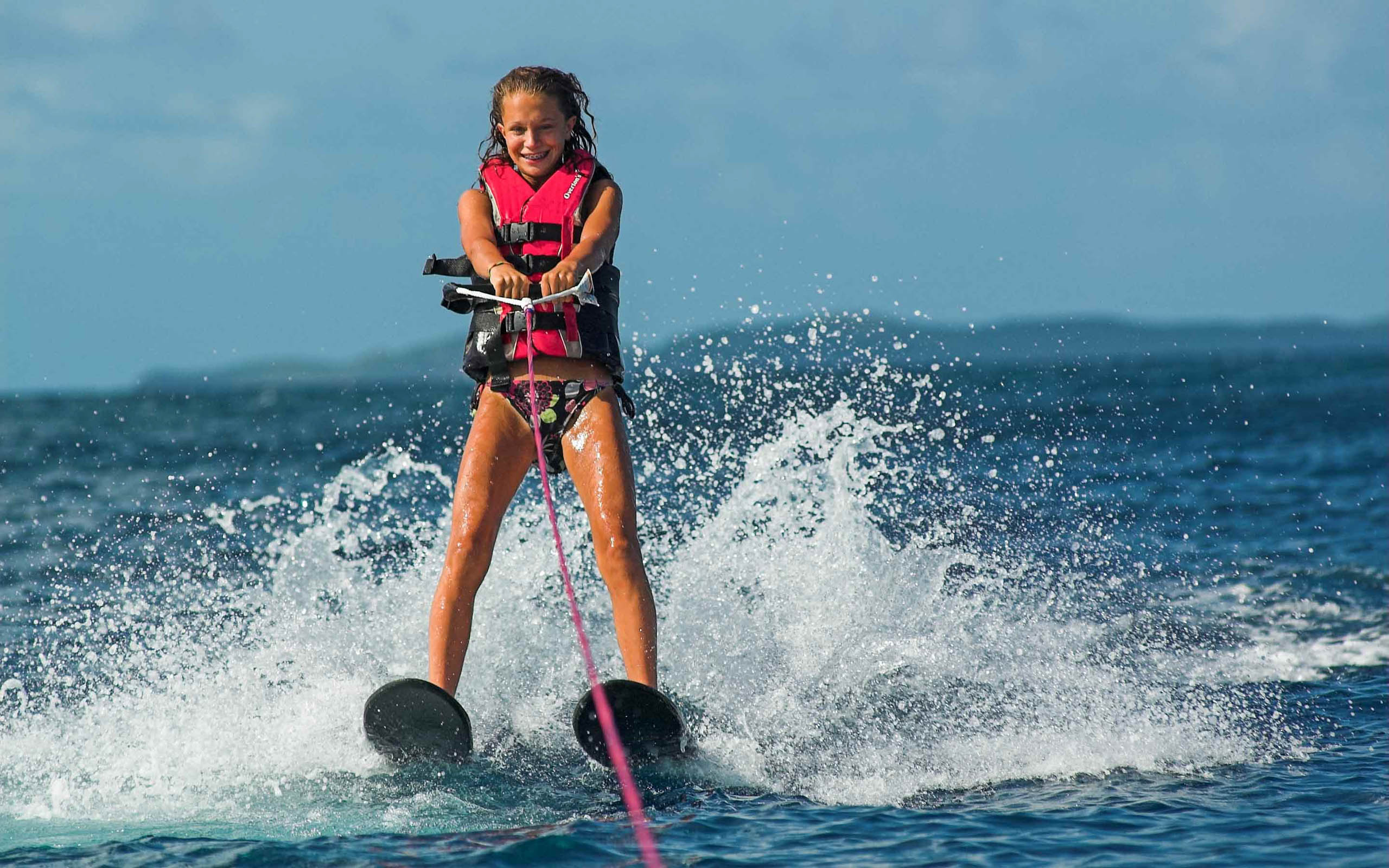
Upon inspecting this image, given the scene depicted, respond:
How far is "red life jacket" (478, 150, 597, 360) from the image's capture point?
14.0ft

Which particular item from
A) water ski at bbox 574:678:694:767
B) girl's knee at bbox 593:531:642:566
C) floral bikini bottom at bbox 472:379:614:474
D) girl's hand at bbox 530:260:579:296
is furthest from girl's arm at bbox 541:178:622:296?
water ski at bbox 574:678:694:767

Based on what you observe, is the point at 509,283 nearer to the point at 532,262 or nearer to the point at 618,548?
the point at 532,262

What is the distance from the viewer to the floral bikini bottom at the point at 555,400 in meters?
4.29

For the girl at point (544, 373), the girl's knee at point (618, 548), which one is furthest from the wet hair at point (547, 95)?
the girl's knee at point (618, 548)

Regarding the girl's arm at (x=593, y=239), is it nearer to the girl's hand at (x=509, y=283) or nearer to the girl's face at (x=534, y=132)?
the girl's hand at (x=509, y=283)

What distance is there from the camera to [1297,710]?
Answer: 512 centimetres

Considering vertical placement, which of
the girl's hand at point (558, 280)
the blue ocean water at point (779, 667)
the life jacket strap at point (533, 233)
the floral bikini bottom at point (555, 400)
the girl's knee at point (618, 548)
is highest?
the life jacket strap at point (533, 233)

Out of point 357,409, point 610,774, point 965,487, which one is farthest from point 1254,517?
point 357,409

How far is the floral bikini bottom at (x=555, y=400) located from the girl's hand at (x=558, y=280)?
37cm

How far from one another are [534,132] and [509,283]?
1.93 feet

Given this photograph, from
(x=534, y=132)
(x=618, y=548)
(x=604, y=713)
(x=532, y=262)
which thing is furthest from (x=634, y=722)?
(x=534, y=132)

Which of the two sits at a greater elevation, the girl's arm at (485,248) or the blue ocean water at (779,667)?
the girl's arm at (485,248)

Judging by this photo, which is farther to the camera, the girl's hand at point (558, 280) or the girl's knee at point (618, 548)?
the girl's knee at point (618, 548)

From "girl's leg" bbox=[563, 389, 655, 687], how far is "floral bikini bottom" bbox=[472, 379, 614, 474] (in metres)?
0.03
